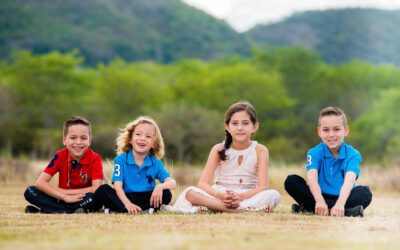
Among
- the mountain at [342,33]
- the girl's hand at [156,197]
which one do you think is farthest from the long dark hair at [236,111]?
the mountain at [342,33]

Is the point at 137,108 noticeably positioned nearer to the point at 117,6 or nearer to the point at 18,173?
the point at 18,173

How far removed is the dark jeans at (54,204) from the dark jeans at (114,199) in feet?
0.35

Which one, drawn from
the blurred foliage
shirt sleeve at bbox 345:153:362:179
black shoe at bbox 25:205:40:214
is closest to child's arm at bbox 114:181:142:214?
black shoe at bbox 25:205:40:214

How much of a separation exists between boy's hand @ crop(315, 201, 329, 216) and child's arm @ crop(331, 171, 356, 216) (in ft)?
0.30

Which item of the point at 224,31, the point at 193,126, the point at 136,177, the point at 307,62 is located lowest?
the point at 136,177

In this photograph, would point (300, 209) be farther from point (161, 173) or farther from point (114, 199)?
point (114, 199)

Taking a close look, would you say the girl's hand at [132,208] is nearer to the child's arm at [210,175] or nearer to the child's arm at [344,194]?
the child's arm at [210,175]

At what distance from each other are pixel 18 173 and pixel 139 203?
29.2ft

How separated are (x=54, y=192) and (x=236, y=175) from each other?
87.7 inches

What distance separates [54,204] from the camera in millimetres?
8266

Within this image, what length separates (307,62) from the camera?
262 feet

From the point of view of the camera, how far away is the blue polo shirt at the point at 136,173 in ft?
27.5

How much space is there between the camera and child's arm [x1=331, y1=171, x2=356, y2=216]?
7790 mm

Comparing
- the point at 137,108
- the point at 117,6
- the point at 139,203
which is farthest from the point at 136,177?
the point at 117,6
